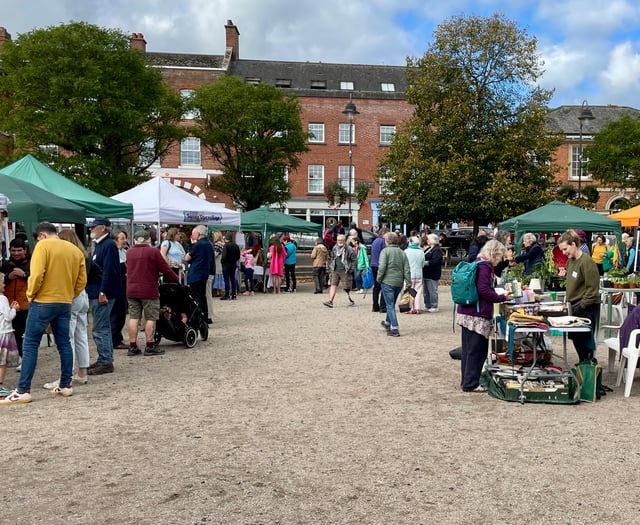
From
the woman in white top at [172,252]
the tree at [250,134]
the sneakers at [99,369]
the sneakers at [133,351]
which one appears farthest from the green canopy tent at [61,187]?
the tree at [250,134]

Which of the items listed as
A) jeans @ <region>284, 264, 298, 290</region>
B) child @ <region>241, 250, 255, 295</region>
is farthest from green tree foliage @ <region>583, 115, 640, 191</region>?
child @ <region>241, 250, 255, 295</region>

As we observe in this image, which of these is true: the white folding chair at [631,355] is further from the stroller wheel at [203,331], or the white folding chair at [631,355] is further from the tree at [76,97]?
the tree at [76,97]

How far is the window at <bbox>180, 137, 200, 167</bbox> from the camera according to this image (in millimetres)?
45625

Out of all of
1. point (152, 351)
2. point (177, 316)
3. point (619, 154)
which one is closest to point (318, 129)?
point (619, 154)

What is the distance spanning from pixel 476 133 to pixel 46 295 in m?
24.5

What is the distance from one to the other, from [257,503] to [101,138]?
2406cm

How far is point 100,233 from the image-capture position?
884 cm

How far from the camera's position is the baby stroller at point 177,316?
1030 cm

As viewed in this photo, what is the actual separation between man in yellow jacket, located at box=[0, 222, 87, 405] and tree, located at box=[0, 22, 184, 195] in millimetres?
19181

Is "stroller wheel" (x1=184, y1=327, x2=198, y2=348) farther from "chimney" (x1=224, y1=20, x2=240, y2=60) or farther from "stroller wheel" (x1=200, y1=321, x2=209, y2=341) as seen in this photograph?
"chimney" (x1=224, y1=20, x2=240, y2=60)

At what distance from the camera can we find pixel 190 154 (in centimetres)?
4578

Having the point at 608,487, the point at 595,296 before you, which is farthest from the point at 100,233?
the point at 608,487

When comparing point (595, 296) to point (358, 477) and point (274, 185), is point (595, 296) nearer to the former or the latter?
point (358, 477)

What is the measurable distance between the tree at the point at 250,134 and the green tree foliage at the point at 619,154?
732 inches
